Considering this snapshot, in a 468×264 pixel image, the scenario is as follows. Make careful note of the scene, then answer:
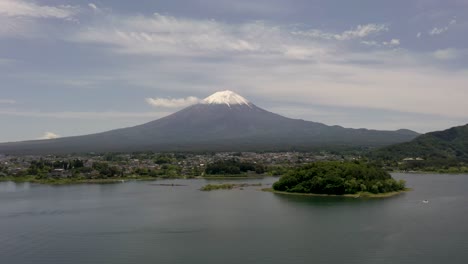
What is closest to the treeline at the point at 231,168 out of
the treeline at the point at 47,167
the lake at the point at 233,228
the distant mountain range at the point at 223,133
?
the treeline at the point at 47,167

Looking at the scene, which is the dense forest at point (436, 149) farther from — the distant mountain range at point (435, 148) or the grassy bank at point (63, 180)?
the grassy bank at point (63, 180)

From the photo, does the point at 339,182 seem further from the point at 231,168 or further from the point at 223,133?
the point at 223,133

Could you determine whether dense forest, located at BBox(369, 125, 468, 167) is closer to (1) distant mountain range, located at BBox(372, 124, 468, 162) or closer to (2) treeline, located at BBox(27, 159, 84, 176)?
(1) distant mountain range, located at BBox(372, 124, 468, 162)

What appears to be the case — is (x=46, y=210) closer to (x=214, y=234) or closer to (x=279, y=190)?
(x=214, y=234)

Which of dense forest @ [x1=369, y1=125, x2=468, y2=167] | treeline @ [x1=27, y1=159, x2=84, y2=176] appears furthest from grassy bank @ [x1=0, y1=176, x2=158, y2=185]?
dense forest @ [x1=369, y1=125, x2=468, y2=167]

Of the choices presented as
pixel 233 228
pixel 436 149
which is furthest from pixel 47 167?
pixel 436 149

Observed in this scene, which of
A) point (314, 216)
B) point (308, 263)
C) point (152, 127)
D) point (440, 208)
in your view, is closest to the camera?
point (308, 263)

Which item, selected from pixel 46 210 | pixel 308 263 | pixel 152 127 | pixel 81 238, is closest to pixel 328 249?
pixel 308 263
